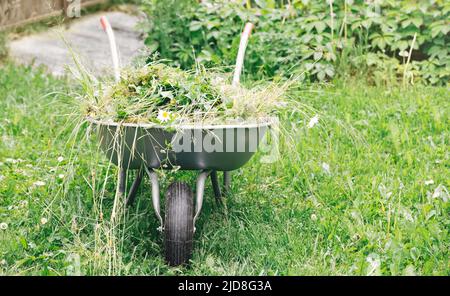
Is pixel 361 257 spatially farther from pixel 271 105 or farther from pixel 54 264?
pixel 54 264

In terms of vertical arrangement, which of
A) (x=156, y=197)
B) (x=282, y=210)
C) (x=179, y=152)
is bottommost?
(x=282, y=210)

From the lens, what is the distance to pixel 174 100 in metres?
2.88

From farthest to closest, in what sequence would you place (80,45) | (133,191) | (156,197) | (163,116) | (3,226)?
1. (80,45)
2. (133,191)
3. (3,226)
4. (156,197)
5. (163,116)

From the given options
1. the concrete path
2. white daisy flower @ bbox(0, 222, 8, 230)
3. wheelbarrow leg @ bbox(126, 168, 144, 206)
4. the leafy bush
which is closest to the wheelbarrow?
wheelbarrow leg @ bbox(126, 168, 144, 206)

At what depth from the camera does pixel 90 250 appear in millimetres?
2947

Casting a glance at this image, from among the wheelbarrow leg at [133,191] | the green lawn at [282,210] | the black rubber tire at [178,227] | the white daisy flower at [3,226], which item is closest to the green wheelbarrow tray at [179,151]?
the black rubber tire at [178,227]

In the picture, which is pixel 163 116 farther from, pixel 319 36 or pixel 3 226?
pixel 319 36

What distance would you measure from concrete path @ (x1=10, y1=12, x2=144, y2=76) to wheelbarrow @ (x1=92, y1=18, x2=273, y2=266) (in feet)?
9.91

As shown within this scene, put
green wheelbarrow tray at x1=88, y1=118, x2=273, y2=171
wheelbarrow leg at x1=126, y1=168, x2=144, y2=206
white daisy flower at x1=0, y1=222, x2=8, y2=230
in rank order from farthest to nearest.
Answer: wheelbarrow leg at x1=126, y1=168, x2=144, y2=206, white daisy flower at x1=0, y1=222, x2=8, y2=230, green wheelbarrow tray at x1=88, y1=118, x2=273, y2=171

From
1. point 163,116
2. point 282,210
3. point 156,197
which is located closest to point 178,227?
point 156,197

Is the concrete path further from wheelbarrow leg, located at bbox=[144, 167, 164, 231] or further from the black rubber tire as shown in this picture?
the black rubber tire

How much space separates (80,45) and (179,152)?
4.33 m

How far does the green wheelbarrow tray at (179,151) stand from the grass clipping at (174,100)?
0.17 ft

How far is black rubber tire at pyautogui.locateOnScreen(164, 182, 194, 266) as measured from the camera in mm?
2766
